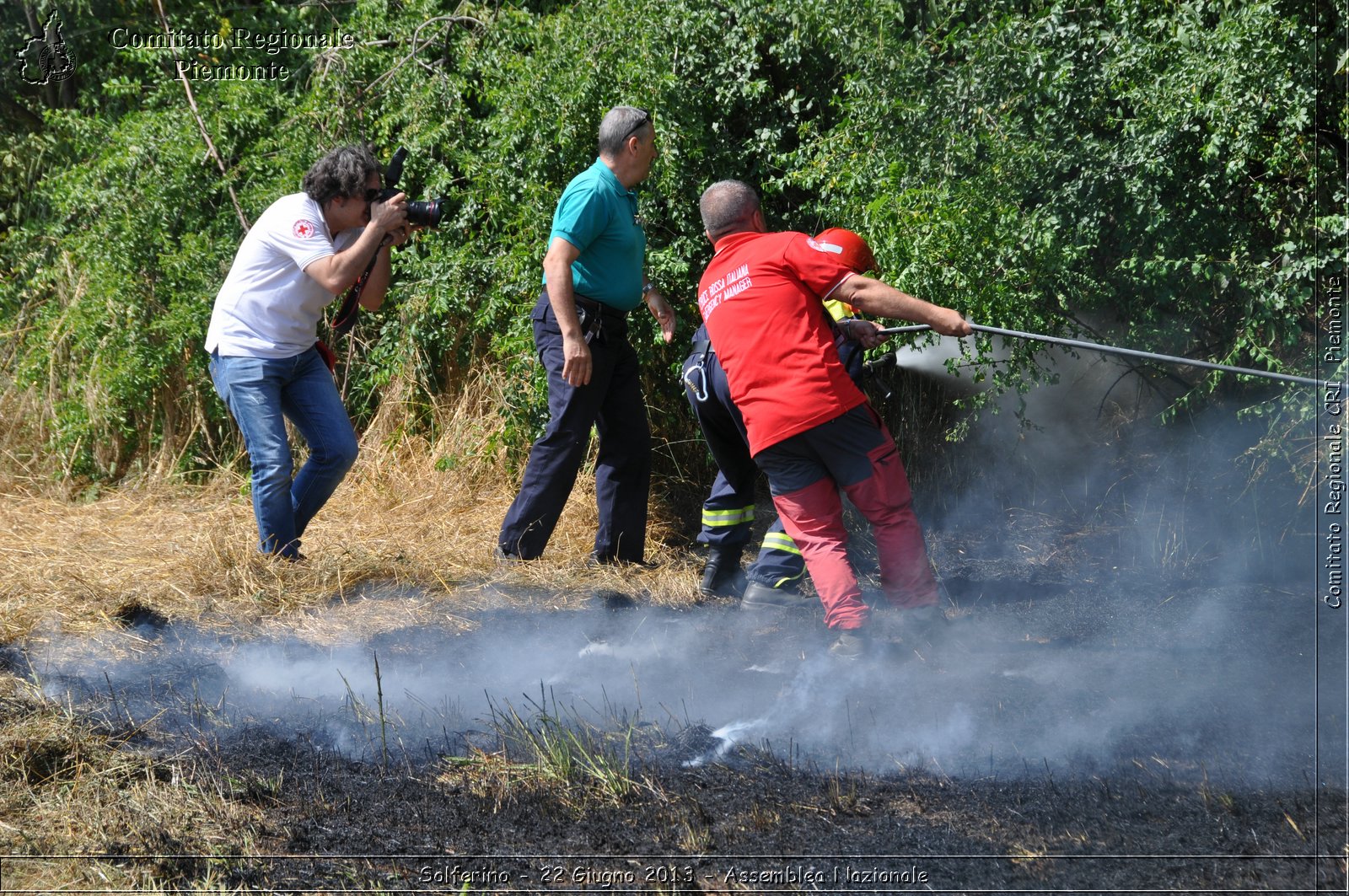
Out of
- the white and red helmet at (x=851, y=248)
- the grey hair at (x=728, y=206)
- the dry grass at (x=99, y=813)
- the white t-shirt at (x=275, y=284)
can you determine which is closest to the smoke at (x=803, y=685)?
the dry grass at (x=99, y=813)

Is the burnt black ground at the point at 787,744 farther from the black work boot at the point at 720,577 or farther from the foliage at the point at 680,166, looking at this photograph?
the foliage at the point at 680,166

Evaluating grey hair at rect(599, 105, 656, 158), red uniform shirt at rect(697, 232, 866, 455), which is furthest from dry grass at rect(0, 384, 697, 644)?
grey hair at rect(599, 105, 656, 158)

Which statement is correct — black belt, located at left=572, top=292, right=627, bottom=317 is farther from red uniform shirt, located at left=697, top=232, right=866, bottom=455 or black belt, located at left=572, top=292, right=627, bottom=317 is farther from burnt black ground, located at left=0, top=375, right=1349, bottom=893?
burnt black ground, located at left=0, top=375, right=1349, bottom=893

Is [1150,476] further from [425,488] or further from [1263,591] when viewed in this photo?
[425,488]

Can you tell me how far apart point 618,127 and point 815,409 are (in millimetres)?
1532

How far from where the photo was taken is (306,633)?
176 inches

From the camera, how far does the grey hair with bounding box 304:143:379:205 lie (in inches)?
179

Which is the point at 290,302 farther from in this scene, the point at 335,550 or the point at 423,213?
the point at 335,550

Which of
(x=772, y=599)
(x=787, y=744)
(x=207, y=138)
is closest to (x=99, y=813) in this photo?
(x=787, y=744)

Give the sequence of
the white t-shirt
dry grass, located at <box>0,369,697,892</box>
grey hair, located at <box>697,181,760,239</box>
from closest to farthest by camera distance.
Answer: dry grass, located at <box>0,369,697,892</box>
grey hair, located at <box>697,181,760,239</box>
the white t-shirt

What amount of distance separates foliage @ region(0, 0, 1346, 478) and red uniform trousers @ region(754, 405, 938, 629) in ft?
2.88

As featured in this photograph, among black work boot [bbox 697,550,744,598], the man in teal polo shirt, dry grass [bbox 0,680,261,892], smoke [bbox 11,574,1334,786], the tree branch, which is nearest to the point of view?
dry grass [bbox 0,680,261,892]

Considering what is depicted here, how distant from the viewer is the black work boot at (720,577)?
4.92 metres

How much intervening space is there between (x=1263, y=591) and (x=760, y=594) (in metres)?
2.13
